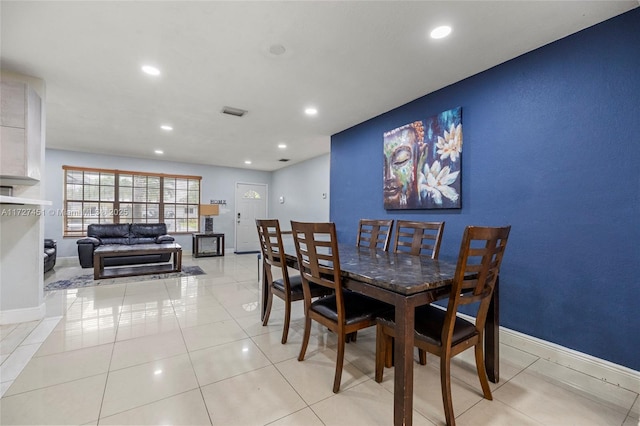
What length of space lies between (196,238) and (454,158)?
6.21 m

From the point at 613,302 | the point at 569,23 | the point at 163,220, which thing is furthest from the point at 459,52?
the point at 163,220

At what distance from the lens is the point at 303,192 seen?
6.81 metres

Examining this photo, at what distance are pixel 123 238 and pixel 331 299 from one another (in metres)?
5.97

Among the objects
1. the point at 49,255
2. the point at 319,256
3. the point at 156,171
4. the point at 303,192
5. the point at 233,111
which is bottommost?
the point at 49,255

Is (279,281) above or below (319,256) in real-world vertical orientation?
below

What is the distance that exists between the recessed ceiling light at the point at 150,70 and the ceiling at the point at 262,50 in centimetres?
5

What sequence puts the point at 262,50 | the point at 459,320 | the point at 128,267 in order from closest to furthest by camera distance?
1. the point at 459,320
2. the point at 262,50
3. the point at 128,267

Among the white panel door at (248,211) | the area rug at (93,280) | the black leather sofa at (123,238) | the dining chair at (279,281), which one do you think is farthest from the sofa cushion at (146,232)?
the dining chair at (279,281)

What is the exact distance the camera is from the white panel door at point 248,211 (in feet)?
26.4

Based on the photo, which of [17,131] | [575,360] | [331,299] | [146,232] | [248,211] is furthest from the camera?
[248,211]

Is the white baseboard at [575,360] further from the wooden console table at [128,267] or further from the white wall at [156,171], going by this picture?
the white wall at [156,171]

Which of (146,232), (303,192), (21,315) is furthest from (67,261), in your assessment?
(303,192)

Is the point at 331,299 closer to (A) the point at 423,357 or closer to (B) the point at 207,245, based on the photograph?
(A) the point at 423,357

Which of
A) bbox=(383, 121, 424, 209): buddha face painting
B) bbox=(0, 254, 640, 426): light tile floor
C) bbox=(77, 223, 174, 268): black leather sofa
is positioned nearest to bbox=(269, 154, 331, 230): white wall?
bbox=(383, 121, 424, 209): buddha face painting
